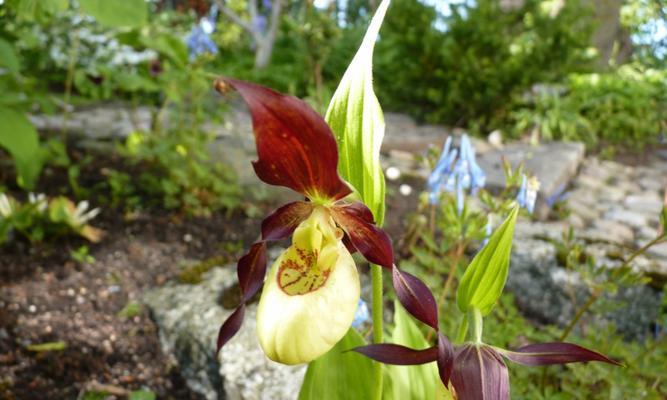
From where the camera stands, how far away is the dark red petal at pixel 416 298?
2.21 ft

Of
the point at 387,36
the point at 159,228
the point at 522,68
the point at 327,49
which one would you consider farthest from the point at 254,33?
the point at 159,228

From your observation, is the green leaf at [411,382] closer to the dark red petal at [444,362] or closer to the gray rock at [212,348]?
the dark red petal at [444,362]

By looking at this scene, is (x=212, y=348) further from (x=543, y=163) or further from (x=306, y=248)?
(x=543, y=163)

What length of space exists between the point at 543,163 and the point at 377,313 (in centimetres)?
280

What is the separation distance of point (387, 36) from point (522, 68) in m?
1.21

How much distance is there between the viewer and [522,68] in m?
4.02

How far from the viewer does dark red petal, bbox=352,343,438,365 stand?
27.7 inches

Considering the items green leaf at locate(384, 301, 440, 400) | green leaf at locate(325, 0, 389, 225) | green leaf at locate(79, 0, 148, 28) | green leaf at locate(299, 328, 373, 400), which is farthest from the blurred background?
green leaf at locate(299, 328, 373, 400)

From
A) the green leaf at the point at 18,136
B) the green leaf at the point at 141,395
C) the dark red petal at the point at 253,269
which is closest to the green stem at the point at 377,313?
the dark red petal at the point at 253,269

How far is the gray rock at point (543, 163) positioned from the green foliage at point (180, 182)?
134 centimetres

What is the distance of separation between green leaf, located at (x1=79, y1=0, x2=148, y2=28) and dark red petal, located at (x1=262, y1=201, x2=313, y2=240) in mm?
764

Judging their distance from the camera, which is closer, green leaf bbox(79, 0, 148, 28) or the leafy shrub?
green leaf bbox(79, 0, 148, 28)

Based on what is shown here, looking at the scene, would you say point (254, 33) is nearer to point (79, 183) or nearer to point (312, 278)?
point (79, 183)

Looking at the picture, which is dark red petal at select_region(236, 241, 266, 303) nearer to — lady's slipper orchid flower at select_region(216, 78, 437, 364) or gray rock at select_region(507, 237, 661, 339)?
lady's slipper orchid flower at select_region(216, 78, 437, 364)
